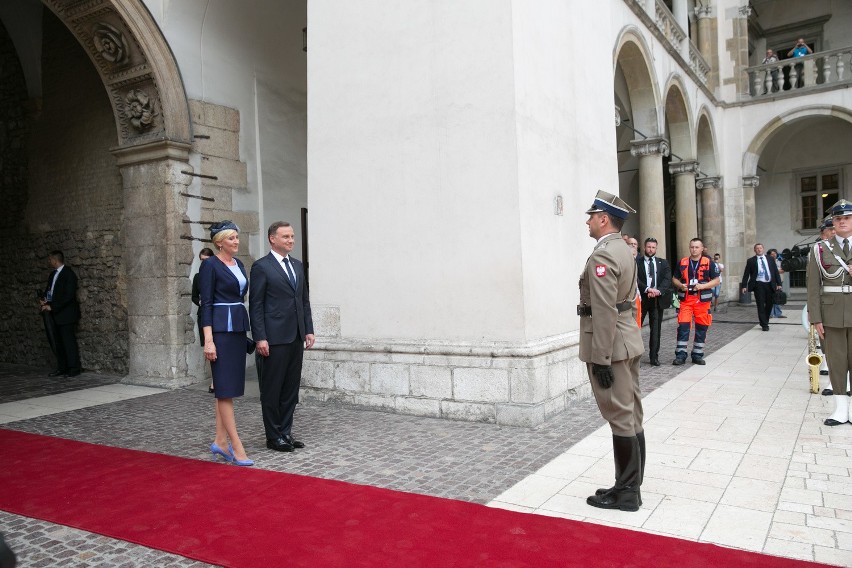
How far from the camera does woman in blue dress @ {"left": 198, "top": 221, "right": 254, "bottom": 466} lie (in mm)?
4406

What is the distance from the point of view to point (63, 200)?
9422mm

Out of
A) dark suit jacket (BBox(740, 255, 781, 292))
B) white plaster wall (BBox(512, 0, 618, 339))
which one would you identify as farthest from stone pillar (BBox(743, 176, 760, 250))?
white plaster wall (BBox(512, 0, 618, 339))

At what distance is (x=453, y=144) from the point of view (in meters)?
5.78

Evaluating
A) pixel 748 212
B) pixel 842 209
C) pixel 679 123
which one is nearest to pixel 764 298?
pixel 679 123

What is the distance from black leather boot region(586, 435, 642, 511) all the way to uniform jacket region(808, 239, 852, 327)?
2.47 m

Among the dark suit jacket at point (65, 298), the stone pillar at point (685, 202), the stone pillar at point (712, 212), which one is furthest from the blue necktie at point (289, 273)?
the stone pillar at point (712, 212)

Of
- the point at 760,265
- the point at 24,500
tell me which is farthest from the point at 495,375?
the point at 760,265

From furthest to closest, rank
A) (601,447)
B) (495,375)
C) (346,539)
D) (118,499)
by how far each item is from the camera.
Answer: (495,375) < (601,447) < (118,499) < (346,539)

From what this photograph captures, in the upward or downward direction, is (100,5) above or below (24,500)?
above

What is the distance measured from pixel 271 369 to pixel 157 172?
4.47m

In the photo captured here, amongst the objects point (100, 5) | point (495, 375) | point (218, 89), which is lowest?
point (495, 375)

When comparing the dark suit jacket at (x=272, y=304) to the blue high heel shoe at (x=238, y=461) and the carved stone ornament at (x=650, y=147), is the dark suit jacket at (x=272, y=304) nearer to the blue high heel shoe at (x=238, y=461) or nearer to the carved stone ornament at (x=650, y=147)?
the blue high heel shoe at (x=238, y=461)

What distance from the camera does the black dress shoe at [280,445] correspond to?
479 centimetres

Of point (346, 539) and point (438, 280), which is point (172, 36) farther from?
point (346, 539)
